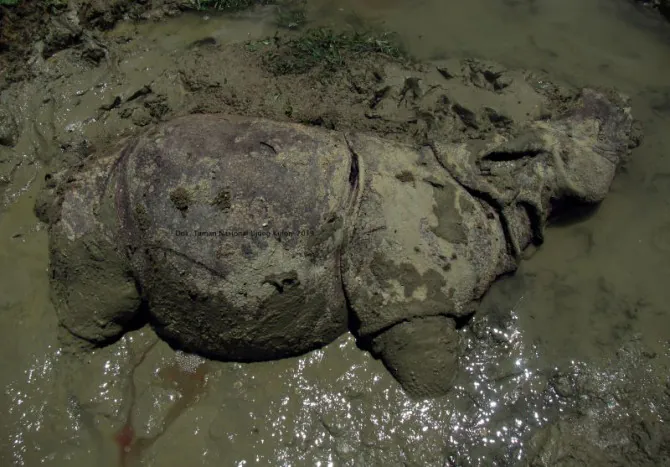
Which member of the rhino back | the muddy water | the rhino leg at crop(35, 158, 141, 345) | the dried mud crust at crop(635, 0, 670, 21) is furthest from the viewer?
the dried mud crust at crop(635, 0, 670, 21)

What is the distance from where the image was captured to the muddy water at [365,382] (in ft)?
11.1

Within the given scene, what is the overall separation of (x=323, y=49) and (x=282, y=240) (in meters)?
2.40

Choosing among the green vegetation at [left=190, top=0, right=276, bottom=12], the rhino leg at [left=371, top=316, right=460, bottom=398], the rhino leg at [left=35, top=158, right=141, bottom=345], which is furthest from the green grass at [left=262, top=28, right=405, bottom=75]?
the rhino leg at [left=371, top=316, right=460, bottom=398]

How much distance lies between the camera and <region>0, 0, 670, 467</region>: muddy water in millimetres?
3373

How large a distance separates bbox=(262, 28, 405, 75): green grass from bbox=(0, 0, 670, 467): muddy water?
1.53m

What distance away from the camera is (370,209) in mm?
3197

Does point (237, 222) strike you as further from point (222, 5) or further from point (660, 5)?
point (660, 5)

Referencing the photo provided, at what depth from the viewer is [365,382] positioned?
353 centimetres

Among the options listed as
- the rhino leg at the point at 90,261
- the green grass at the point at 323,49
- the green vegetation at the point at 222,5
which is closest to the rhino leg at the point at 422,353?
the rhino leg at the point at 90,261

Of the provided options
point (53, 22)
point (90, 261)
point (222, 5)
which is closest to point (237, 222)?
point (90, 261)

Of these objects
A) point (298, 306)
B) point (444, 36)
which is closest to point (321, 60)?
point (444, 36)

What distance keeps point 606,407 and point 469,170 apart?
1.77 meters

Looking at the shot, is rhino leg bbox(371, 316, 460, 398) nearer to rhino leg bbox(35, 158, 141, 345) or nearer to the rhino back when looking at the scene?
the rhino back

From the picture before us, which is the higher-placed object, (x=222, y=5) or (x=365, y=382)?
(x=222, y=5)
